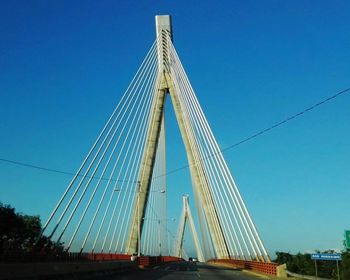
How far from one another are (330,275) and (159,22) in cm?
5790

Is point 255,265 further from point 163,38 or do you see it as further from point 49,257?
point 163,38

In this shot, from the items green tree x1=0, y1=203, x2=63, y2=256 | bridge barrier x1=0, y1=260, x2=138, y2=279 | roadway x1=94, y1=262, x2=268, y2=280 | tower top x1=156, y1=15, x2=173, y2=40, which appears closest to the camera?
bridge barrier x1=0, y1=260, x2=138, y2=279

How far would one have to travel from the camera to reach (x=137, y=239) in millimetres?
56875

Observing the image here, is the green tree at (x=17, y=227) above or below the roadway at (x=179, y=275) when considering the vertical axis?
above

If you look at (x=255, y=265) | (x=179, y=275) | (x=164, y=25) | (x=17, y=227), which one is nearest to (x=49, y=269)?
(x=179, y=275)

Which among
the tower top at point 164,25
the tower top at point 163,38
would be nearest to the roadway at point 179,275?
the tower top at point 163,38

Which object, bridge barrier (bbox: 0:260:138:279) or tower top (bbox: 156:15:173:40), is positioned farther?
tower top (bbox: 156:15:173:40)

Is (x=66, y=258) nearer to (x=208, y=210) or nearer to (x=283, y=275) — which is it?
(x=283, y=275)

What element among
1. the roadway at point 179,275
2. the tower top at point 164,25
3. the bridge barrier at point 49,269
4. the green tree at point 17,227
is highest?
the tower top at point 164,25

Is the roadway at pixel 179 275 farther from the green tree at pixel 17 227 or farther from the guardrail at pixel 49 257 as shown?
the green tree at pixel 17 227

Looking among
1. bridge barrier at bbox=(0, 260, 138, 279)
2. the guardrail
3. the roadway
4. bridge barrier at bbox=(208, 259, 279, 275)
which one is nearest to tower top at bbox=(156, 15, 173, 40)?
the guardrail

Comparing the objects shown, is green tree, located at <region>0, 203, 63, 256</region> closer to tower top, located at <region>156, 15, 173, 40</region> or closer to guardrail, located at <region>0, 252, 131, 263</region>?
guardrail, located at <region>0, 252, 131, 263</region>

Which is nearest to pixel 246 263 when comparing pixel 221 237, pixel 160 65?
pixel 221 237

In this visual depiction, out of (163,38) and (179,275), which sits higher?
(163,38)
